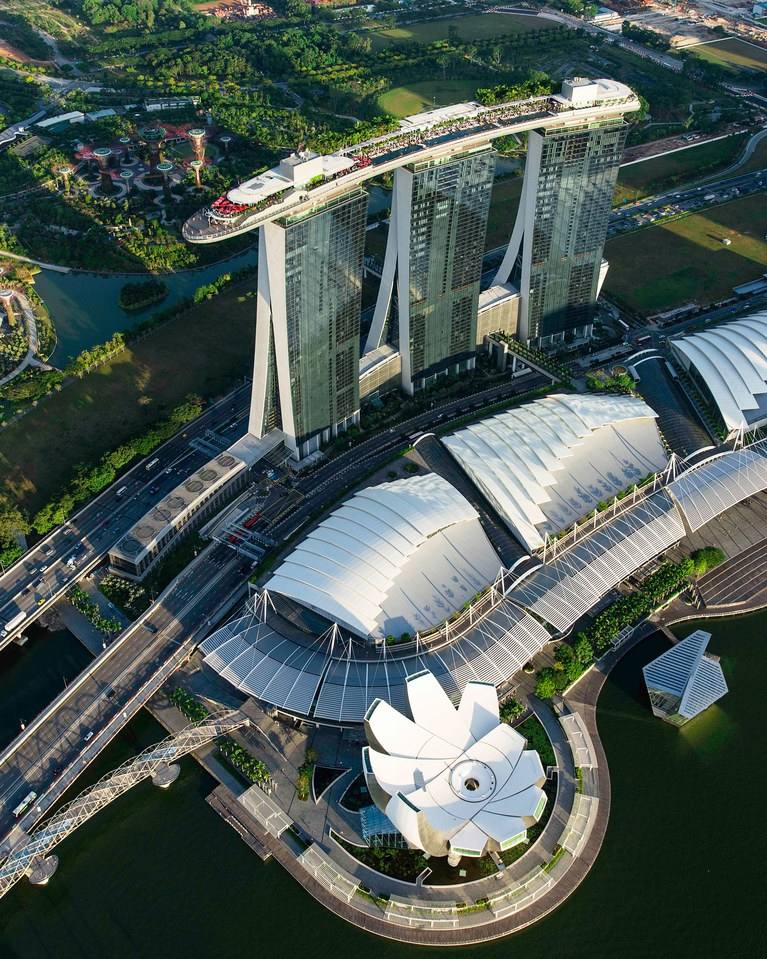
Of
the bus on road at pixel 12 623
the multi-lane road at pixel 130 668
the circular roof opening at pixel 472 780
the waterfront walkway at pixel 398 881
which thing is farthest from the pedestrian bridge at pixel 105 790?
the circular roof opening at pixel 472 780

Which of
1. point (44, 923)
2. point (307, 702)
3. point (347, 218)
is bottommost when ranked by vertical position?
point (44, 923)

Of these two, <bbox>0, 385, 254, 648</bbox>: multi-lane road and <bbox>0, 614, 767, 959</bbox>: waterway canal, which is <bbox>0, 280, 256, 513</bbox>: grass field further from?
<bbox>0, 614, 767, 959</bbox>: waterway canal

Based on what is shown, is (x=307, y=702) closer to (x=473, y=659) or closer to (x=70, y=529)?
(x=473, y=659)

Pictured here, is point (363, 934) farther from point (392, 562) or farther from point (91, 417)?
point (91, 417)

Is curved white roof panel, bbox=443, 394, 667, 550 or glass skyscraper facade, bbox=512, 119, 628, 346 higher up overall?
glass skyscraper facade, bbox=512, 119, 628, 346

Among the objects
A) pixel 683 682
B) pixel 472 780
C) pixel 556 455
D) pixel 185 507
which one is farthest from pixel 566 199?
pixel 472 780

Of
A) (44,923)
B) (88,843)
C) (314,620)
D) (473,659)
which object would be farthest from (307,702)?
→ (44,923)

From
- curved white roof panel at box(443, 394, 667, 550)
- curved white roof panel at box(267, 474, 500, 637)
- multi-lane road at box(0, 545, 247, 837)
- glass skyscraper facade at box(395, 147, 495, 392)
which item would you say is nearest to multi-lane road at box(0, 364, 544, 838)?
multi-lane road at box(0, 545, 247, 837)
